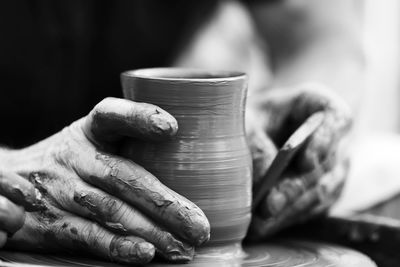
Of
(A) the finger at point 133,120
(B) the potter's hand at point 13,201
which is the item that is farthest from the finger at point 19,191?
(A) the finger at point 133,120

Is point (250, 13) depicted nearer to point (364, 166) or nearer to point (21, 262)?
point (364, 166)

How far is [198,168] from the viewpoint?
1032 millimetres

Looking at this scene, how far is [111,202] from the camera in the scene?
97 cm

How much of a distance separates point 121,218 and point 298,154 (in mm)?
382

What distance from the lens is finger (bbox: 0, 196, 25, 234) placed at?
0.97 meters

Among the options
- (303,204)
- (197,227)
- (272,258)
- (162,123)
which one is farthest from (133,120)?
(303,204)

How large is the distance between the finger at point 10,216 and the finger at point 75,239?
2 cm

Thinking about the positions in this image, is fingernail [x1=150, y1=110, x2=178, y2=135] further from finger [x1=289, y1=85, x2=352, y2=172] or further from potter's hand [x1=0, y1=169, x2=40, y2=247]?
finger [x1=289, y1=85, x2=352, y2=172]

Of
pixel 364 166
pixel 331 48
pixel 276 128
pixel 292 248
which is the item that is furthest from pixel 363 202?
pixel 292 248

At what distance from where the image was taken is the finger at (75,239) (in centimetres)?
95

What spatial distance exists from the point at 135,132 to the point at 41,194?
17 cm

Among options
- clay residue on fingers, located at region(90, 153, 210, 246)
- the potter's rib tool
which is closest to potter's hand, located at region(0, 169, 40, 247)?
clay residue on fingers, located at region(90, 153, 210, 246)

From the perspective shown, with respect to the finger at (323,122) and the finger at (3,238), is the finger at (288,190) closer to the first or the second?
the finger at (323,122)

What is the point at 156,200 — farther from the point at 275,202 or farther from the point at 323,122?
the point at 323,122
